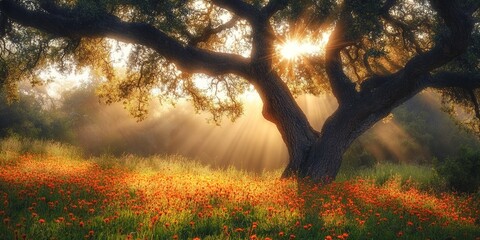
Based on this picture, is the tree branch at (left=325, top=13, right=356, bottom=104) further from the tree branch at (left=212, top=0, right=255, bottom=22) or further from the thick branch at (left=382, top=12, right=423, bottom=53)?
the tree branch at (left=212, top=0, right=255, bottom=22)

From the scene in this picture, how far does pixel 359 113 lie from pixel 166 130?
26230 millimetres

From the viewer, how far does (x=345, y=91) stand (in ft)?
42.6

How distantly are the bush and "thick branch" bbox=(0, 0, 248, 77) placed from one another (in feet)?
27.8

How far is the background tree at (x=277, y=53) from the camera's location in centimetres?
1134

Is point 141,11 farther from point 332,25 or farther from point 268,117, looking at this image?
point 332,25

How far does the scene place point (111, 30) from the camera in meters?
11.7

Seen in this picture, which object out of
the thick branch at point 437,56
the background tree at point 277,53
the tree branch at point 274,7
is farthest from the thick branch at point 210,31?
the thick branch at point 437,56

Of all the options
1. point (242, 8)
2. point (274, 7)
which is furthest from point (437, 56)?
point (242, 8)

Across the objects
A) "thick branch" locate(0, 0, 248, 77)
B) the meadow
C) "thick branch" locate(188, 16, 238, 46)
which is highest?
"thick branch" locate(188, 16, 238, 46)

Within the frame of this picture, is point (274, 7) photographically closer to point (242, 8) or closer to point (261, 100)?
point (242, 8)

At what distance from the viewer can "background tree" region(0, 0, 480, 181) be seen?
37.2 feet

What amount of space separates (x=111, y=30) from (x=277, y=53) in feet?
17.8

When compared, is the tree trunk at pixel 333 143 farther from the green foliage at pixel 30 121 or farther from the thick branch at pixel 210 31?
the green foliage at pixel 30 121

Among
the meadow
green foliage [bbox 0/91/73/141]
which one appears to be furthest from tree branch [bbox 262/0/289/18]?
green foliage [bbox 0/91/73/141]
